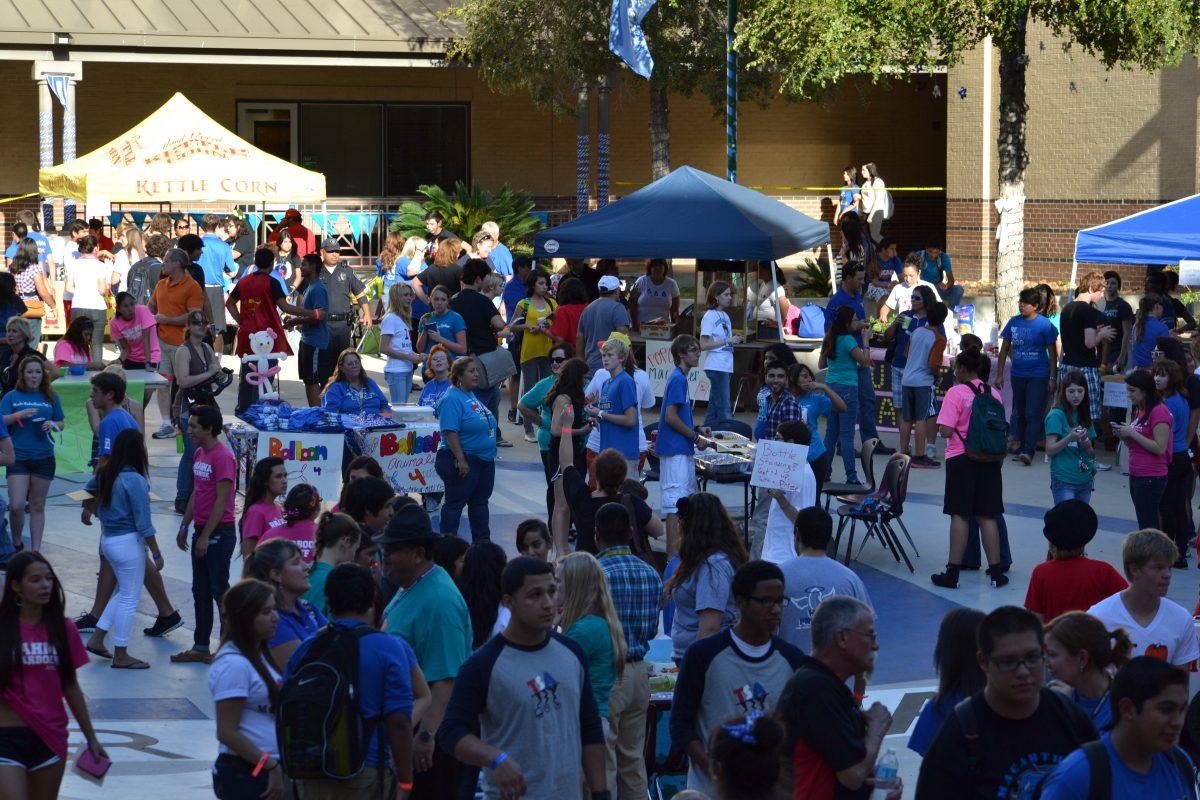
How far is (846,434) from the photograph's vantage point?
14531 mm

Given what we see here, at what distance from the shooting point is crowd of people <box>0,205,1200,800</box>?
4.86m

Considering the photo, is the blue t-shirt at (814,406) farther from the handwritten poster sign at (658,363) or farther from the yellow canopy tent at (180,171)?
the yellow canopy tent at (180,171)

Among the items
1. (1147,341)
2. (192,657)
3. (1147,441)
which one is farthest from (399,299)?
(1147,341)

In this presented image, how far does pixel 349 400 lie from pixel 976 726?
8017 mm

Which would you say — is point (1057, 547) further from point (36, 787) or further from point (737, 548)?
point (36, 787)

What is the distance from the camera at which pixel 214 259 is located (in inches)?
829

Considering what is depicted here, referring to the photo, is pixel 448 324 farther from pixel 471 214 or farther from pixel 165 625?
pixel 471 214

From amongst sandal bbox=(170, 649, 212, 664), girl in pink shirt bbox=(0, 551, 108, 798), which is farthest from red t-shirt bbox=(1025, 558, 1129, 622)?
sandal bbox=(170, 649, 212, 664)

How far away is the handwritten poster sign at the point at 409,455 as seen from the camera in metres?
12.0

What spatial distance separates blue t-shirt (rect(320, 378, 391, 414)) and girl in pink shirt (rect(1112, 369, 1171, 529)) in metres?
5.49

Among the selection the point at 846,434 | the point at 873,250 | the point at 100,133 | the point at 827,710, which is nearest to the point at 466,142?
the point at 100,133

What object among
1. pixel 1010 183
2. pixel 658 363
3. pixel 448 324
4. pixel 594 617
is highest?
pixel 1010 183

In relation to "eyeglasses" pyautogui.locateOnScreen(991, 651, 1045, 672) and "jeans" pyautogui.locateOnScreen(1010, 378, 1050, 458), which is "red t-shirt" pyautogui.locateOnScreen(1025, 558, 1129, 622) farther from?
"jeans" pyautogui.locateOnScreen(1010, 378, 1050, 458)

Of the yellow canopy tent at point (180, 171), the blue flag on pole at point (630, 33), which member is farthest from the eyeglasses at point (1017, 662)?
the yellow canopy tent at point (180, 171)
